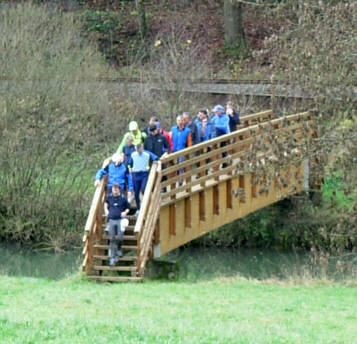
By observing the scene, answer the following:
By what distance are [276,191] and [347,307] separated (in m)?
10.7

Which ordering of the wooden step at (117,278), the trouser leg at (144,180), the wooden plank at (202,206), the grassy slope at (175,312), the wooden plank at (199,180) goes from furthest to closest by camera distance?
1. the wooden plank at (202,206)
2. the wooden plank at (199,180)
3. the trouser leg at (144,180)
4. the wooden step at (117,278)
5. the grassy slope at (175,312)

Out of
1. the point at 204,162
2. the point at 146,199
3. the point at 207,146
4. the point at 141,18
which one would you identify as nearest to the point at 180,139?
the point at 207,146

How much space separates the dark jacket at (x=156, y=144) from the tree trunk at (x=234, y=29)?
2640cm

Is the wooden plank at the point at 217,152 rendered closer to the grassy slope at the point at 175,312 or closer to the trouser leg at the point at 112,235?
the trouser leg at the point at 112,235

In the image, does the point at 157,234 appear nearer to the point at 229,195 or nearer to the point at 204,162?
the point at 204,162

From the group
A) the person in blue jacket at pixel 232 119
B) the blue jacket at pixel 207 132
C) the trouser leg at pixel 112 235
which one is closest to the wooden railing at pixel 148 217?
the trouser leg at pixel 112 235

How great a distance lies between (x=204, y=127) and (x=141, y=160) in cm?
346

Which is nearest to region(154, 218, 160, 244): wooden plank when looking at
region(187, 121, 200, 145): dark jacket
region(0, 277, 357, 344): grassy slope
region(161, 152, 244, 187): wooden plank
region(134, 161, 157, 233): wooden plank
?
region(161, 152, 244, 187): wooden plank

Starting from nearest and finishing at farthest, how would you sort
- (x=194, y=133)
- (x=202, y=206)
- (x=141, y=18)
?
(x=202, y=206) → (x=194, y=133) → (x=141, y=18)

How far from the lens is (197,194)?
71.5 feet

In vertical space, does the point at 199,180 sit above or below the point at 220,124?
below

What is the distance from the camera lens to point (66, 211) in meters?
28.0

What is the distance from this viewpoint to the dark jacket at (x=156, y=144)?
19.8 m

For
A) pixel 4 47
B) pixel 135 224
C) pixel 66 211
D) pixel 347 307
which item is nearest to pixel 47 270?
pixel 66 211
